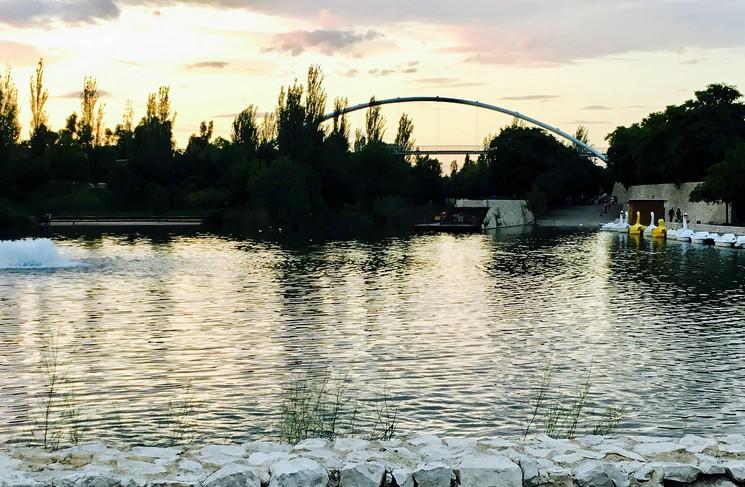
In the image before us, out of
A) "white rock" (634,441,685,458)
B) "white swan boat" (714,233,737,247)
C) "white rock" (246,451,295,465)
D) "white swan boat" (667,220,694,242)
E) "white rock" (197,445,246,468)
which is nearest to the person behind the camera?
"white rock" (246,451,295,465)

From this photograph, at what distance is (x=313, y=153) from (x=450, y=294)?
91.0 m

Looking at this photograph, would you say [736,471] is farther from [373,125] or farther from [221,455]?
[373,125]

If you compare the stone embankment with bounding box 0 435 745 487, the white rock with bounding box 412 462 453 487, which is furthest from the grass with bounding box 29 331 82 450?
the white rock with bounding box 412 462 453 487

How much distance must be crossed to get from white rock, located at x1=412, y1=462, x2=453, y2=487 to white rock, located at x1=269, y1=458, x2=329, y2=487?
1076 mm

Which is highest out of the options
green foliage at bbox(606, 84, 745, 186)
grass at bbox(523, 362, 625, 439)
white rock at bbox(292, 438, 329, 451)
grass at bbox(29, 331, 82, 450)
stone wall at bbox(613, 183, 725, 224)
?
green foliage at bbox(606, 84, 745, 186)

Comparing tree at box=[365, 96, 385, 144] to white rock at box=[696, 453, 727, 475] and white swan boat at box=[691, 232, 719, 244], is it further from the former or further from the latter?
white rock at box=[696, 453, 727, 475]

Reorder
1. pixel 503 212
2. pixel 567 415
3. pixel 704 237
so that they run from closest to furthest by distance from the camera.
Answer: pixel 567 415 → pixel 704 237 → pixel 503 212

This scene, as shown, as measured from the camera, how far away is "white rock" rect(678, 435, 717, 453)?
1166 centimetres

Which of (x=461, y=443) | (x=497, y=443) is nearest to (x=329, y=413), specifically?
(x=461, y=443)

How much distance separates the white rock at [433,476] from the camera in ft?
33.8

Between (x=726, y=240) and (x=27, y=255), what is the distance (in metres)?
55.2

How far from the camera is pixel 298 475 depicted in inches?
401

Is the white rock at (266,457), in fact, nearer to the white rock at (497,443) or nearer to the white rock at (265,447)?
the white rock at (265,447)

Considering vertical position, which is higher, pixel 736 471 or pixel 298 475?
pixel 298 475
